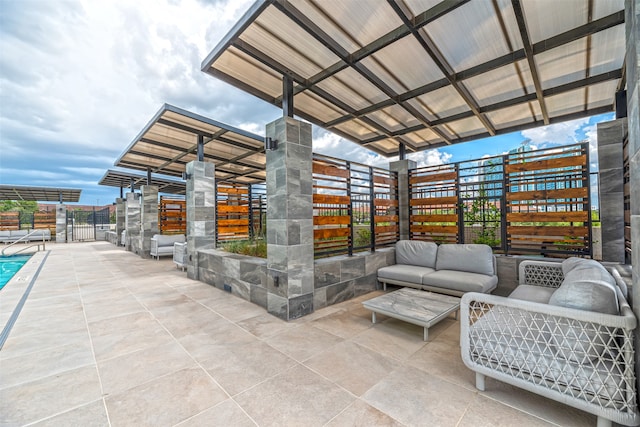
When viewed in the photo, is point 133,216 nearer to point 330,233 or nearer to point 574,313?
point 330,233

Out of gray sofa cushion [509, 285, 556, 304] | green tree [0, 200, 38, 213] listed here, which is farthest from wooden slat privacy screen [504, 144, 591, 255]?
green tree [0, 200, 38, 213]

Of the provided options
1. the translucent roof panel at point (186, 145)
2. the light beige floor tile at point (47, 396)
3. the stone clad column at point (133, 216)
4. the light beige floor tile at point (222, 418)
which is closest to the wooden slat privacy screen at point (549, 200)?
the light beige floor tile at point (222, 418)

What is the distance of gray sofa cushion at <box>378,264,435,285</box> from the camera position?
4.29 m

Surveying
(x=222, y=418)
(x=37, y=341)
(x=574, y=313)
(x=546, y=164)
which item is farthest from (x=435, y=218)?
(x=37, y=341)

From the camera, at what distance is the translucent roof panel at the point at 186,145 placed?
5.40 meters

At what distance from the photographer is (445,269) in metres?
4.43

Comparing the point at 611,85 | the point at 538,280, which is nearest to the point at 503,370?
the point at 538,280

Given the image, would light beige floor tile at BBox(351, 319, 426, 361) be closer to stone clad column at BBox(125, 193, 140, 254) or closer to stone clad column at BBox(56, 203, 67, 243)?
stone clad column at BBox(125, 193, 140, 254)

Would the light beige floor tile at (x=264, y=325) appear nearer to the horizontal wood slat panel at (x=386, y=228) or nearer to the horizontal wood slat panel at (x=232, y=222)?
the horizontal wood slat panel at (x=386, y=228)

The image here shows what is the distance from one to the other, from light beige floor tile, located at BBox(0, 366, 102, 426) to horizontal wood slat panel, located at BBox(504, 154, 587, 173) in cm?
615

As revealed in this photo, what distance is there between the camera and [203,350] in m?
2.64

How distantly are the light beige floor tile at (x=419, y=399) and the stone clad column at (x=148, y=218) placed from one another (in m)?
10.4

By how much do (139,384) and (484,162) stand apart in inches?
235

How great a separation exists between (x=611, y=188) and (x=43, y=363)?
7102 mm
